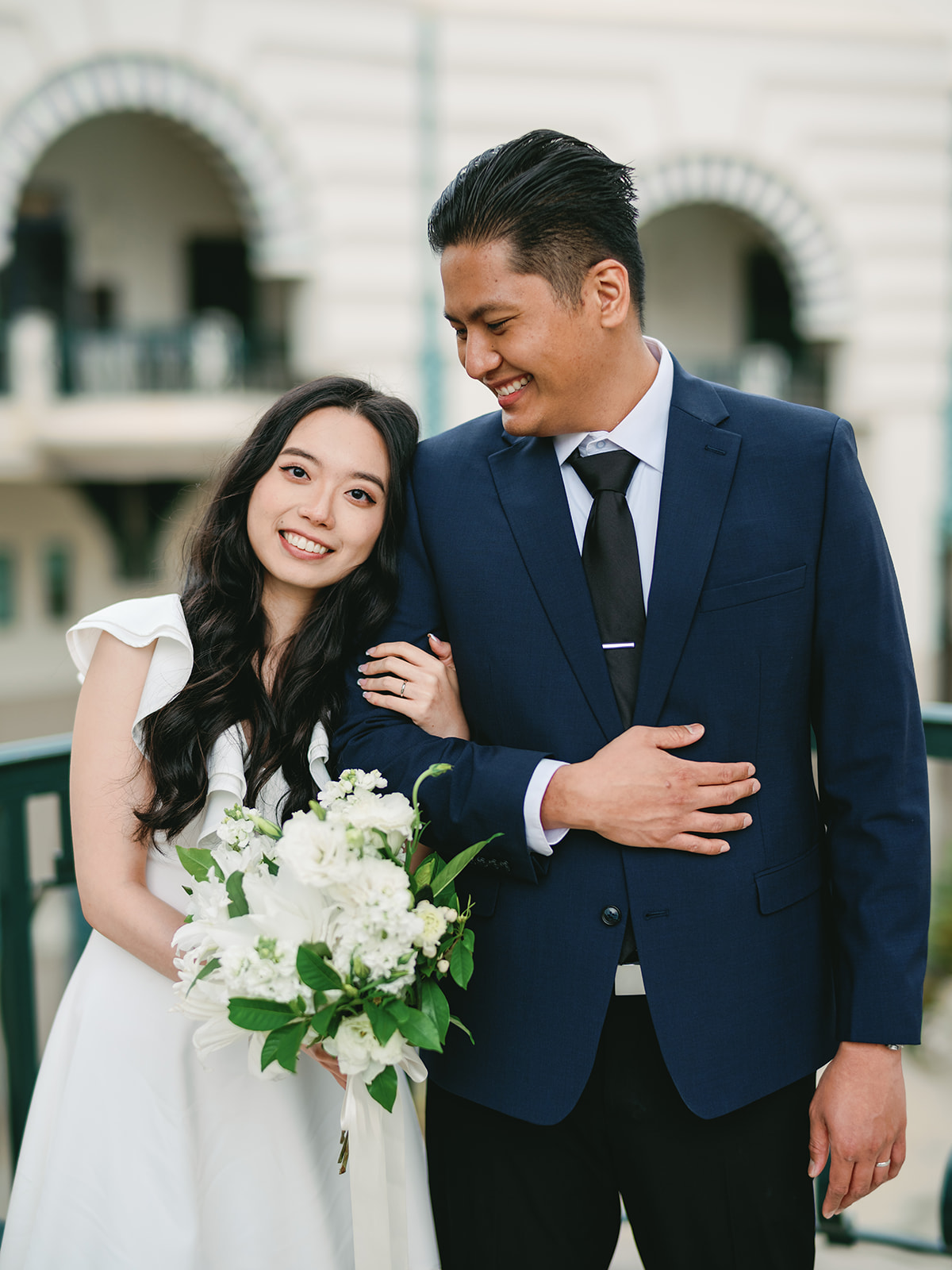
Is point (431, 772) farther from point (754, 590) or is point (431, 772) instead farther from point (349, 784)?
point (754, 590)

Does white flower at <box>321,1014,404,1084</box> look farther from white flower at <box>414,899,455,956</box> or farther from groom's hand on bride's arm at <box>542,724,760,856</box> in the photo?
groom's hand on bride's arm at <box>542,724,760,856</box>

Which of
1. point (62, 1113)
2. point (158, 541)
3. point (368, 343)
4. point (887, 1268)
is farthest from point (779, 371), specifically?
point (62, 1113)

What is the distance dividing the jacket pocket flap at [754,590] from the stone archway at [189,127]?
1137cm

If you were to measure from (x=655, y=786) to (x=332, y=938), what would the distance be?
1.89ft

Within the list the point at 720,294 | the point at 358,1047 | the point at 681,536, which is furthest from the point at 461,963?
the point at 720,294

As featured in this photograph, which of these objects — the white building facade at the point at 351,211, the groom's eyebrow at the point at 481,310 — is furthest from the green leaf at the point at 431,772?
the white building facade at the point at 351,211

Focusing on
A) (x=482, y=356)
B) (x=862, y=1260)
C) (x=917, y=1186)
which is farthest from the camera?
(x=917, y=1186)

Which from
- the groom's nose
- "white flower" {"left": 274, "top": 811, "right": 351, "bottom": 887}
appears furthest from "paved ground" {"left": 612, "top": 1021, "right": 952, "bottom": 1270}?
the groom's nose

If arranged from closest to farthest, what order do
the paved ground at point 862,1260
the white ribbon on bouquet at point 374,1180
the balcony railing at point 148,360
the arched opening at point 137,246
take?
the white ribbon on bouquet at point 374,1180 < the paved ground at point 862,1260 < the balcony railing at point 148,360 < the arched opening at point 137,246

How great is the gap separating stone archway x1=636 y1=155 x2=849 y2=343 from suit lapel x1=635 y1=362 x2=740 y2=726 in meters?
12.8

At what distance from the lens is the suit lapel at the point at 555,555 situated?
79.1 inches

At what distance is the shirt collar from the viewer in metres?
2.09

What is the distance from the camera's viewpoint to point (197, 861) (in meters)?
1.92

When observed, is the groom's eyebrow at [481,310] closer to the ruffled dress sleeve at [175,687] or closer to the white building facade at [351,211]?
the ruffled dress sleeve at [175,687]
